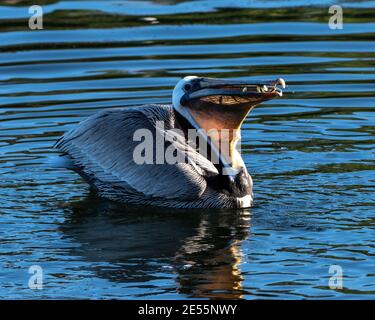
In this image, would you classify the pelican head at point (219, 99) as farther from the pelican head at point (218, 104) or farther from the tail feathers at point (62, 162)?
the tail feathers at point (62, 162)

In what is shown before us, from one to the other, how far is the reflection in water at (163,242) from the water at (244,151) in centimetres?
2

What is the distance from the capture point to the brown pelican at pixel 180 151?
27.7 ft

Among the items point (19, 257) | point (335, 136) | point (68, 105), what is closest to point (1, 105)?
point (68, 105)

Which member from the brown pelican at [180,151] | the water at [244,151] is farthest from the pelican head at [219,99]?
the water at [244,151]

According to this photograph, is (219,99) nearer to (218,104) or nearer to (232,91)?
(218,104)

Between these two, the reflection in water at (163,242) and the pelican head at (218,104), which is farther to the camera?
the pelican head at (218,104)

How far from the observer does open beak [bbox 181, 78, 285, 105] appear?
8.16 metres

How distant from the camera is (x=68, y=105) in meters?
11.4

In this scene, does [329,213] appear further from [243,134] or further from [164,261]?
[243,134]

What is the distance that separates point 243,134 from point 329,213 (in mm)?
2218

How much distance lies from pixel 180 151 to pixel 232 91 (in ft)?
1.82

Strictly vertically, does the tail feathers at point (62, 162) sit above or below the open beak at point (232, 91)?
below

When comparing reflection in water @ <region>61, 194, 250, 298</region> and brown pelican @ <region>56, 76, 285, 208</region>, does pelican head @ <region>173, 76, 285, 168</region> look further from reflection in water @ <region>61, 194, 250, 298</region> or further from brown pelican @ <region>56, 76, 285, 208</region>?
reflection in water @ <region>61, 194, 250, 298</region>

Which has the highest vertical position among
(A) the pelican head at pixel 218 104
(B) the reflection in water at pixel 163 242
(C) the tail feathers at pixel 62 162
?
(A) the pelican head at pixel 218 104
